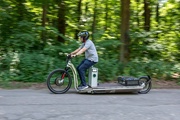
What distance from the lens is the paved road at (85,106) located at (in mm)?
6922

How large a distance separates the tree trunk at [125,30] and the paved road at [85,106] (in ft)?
14.5

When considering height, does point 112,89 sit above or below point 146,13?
below

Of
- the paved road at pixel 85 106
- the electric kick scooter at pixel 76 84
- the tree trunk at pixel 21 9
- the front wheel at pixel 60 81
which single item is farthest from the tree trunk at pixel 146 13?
the front wheel at pixel 60 81

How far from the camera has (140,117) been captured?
6.97 m

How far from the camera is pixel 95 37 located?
14.0 m

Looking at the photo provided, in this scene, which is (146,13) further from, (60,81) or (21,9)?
(60,81)

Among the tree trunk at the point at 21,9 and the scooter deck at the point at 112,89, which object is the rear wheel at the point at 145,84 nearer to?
the scooter deck at the point at 112,89

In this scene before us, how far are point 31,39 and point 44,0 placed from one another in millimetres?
2924

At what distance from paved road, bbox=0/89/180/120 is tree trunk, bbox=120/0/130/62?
4433 mm

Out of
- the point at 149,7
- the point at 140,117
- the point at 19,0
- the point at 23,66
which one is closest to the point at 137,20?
the point at 149,7

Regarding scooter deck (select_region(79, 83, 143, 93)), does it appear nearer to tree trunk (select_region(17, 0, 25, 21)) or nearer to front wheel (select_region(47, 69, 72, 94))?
front wheel (select_region(47, 69, 72, 94))

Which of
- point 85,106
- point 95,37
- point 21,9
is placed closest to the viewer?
point 85,106

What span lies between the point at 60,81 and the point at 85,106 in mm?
2052

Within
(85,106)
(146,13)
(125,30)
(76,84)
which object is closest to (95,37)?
(125,30)
